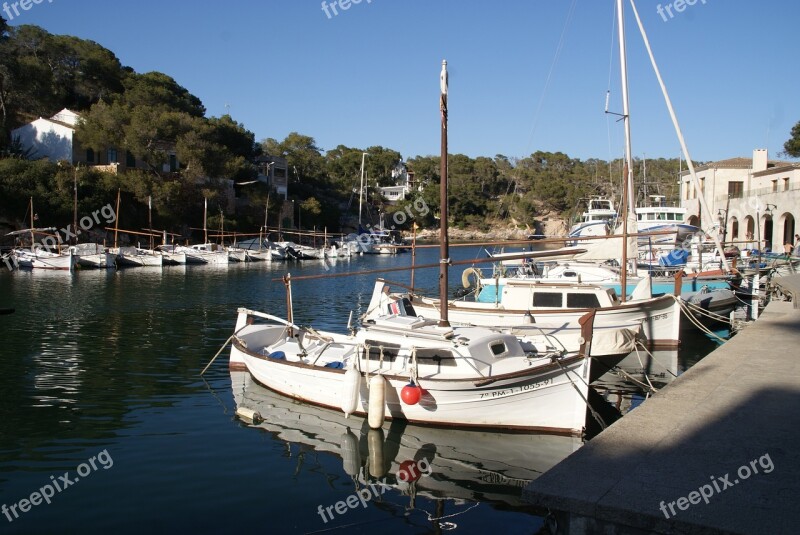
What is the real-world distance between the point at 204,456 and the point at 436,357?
4456mm

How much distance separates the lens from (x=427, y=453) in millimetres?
10812

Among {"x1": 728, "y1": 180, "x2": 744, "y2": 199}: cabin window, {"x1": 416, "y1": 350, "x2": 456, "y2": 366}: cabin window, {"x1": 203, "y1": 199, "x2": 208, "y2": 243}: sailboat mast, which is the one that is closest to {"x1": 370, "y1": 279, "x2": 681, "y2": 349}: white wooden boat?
{"x1": 416, "y1": 350, "x2": 456, "y2": 366}: cabin window

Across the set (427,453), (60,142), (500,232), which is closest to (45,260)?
(60,142)

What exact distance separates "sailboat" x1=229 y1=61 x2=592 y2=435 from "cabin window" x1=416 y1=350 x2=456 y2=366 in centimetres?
2

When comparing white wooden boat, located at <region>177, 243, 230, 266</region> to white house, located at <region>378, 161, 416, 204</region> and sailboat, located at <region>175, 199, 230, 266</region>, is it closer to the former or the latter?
sailboat, located at <region>175, 199, 230, 266</region>

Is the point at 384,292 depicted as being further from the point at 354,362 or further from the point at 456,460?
the point at 456,460

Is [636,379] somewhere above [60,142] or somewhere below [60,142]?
below

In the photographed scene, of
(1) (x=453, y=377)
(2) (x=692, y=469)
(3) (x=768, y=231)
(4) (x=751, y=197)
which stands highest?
(4) (x=751, y=197)

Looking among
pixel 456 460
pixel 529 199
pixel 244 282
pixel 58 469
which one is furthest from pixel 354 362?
pixel 529 199

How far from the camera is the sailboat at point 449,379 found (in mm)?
11195

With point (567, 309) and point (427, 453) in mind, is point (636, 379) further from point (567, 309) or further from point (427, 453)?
point (427, 453)

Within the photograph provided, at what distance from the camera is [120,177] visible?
61.2m

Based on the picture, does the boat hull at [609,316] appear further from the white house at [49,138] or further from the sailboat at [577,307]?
the white house at [49,138]

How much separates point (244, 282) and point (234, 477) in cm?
3273
